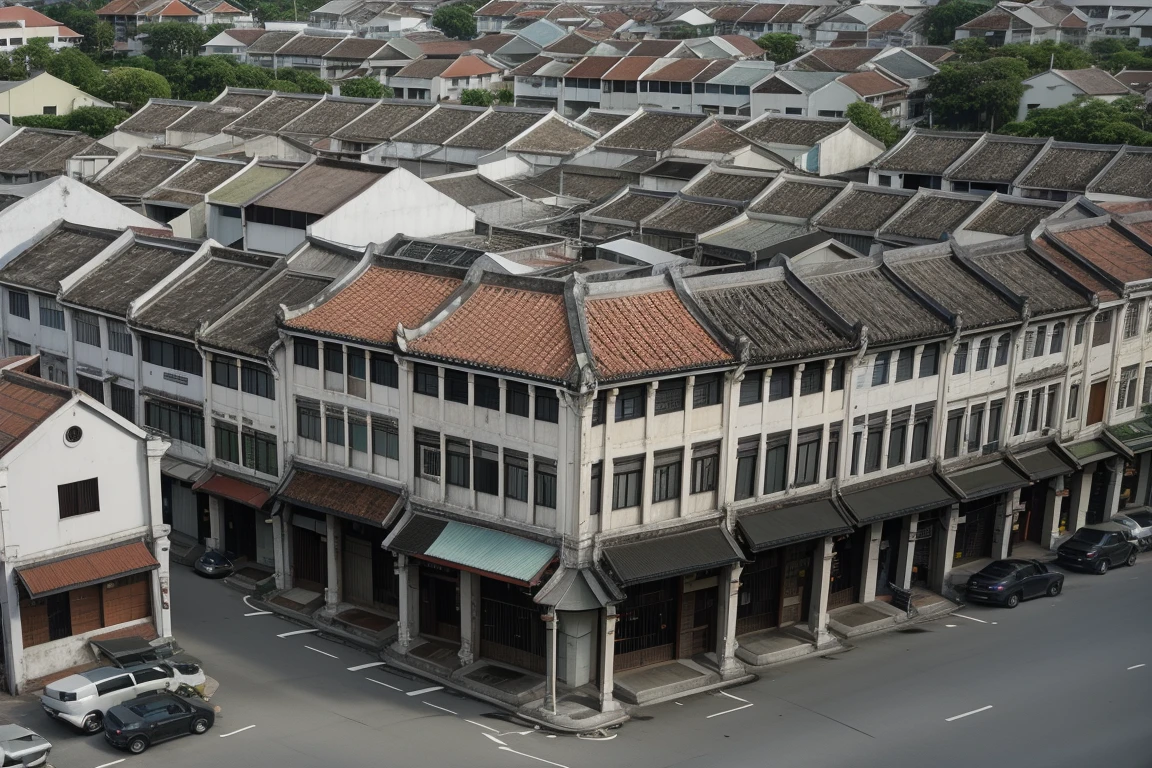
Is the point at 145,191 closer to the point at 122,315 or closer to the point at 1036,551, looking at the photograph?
the point at 122,315

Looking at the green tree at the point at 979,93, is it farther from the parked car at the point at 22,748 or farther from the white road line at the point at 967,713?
the parked car at the point at 22,748

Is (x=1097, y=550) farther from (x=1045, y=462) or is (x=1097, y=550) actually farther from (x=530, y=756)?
(x=530, y=756)

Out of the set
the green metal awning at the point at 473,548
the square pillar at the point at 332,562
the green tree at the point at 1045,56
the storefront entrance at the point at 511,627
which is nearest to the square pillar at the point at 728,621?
the storefront entrance at the point at 511,627

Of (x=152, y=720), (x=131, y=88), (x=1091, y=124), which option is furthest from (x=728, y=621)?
(x=131, y=88)

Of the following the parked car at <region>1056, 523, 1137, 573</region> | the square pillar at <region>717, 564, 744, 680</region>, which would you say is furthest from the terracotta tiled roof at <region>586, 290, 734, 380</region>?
the parked car at <region>1056, 523, 1137, 573</region>

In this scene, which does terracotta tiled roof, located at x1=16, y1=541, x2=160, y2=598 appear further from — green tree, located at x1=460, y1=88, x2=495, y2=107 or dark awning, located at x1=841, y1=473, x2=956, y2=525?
green tree, located at x1=460, y1=88, x2=495, y2=107

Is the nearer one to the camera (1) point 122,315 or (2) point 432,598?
(2) point 432,598

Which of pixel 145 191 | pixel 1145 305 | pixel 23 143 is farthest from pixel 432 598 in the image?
pixel 23 143
